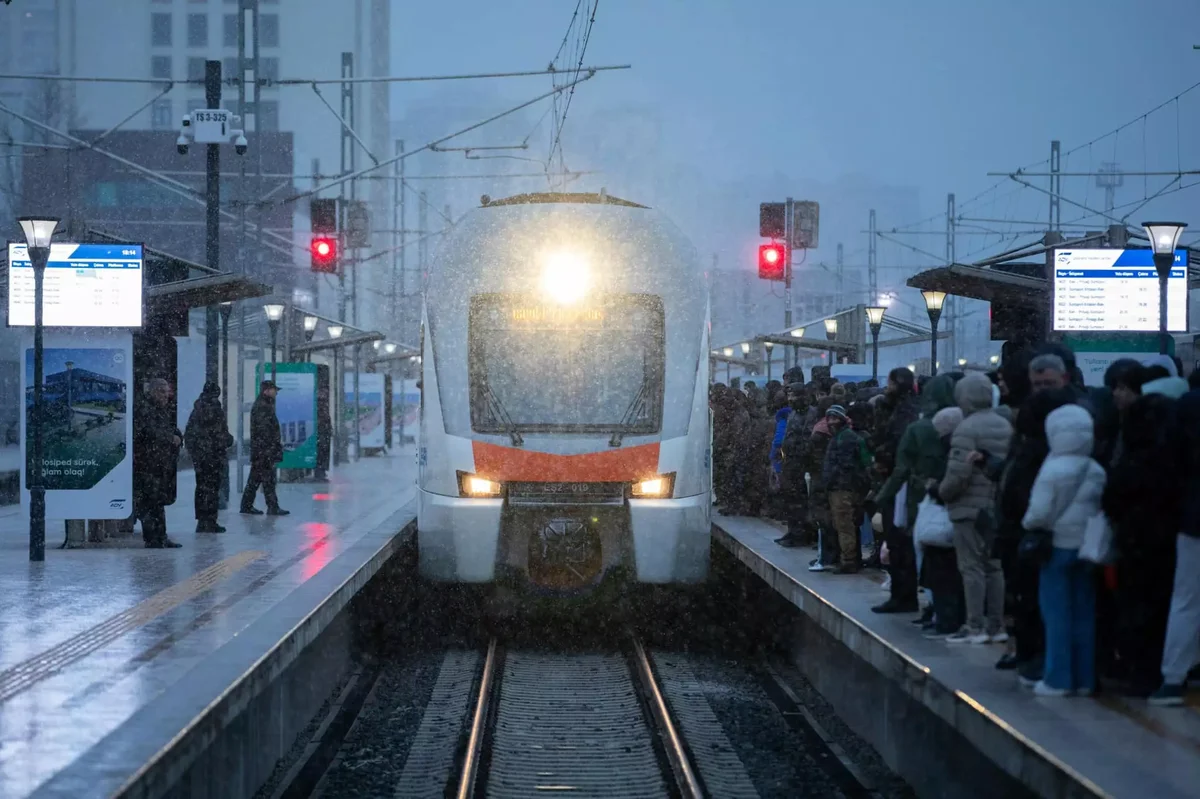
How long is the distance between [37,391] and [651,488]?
5564 mm

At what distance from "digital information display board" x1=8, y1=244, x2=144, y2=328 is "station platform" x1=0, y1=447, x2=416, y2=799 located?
2.16 m

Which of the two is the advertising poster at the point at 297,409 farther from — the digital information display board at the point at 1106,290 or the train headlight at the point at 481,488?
the train headlight at the point at 481,488

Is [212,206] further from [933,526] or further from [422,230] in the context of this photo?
[422,230]

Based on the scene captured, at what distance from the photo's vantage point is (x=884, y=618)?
9422mm

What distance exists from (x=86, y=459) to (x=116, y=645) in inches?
222

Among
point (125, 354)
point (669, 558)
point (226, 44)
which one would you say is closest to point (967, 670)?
point (669, 558)

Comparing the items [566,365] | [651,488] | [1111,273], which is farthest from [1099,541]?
[1111,273]

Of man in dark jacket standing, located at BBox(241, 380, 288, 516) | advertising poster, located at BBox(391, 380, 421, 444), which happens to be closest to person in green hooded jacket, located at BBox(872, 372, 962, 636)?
man in dark jacket standing, located at BBox(241, 380, 288, 516)

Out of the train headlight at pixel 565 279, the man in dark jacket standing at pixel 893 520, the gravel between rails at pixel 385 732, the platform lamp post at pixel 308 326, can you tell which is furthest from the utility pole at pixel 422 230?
the man in dark jacket standing at pixel 893 520

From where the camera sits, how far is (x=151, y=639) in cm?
894

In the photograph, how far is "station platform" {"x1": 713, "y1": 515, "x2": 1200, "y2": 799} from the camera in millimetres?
5477

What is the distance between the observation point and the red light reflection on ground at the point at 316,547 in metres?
12.6

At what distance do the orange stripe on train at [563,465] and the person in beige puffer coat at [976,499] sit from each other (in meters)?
3.80

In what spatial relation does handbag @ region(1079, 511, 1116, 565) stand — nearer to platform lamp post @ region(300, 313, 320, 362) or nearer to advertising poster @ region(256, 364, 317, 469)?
advertising poster @ region(256, 364, 317, 469)
